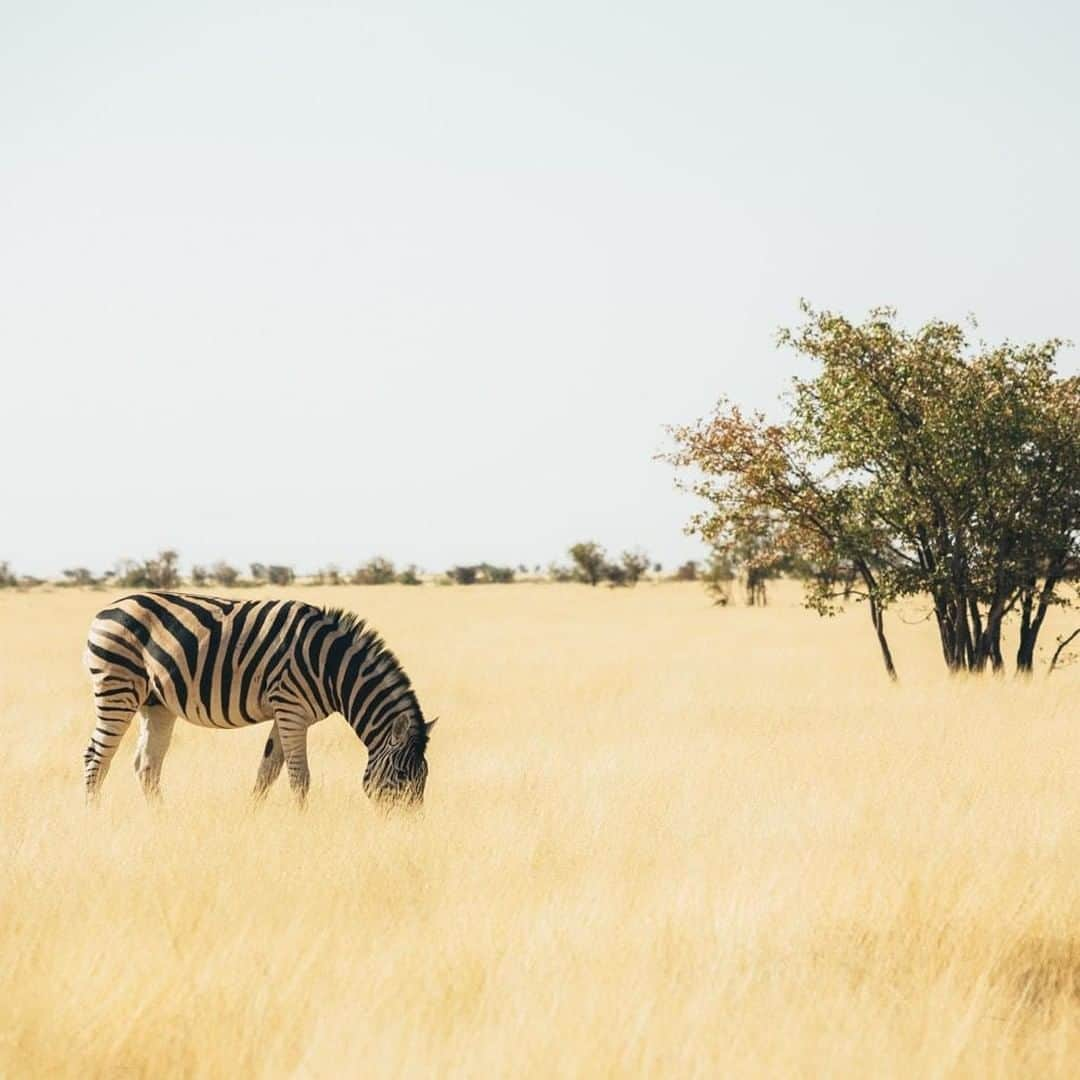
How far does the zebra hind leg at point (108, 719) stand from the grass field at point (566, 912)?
0.47 meters

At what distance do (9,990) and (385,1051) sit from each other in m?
2.22

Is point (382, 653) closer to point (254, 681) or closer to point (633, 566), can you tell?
point (254, 681)

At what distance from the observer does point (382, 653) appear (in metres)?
10.3

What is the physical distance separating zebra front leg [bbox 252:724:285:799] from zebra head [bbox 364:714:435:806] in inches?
62.5

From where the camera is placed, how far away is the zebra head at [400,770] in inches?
377

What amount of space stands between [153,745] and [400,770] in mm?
3129

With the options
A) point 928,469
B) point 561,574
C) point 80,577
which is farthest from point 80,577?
point 928,469

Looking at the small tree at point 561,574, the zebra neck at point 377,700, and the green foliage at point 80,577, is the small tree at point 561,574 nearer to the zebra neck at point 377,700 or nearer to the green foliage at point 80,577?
the green foliage at point 80,577

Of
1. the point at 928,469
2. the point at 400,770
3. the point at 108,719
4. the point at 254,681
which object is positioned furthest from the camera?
the point at 928,469

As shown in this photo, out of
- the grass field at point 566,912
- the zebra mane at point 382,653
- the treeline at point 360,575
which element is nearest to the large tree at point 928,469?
the grass field at point 566,912

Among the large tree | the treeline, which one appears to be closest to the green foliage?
the treeline

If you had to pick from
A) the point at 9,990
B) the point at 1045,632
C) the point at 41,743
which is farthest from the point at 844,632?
the point at 9,990

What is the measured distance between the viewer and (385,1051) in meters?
5.25

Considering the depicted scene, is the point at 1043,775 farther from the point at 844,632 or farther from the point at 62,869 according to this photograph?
the point at 844,632
